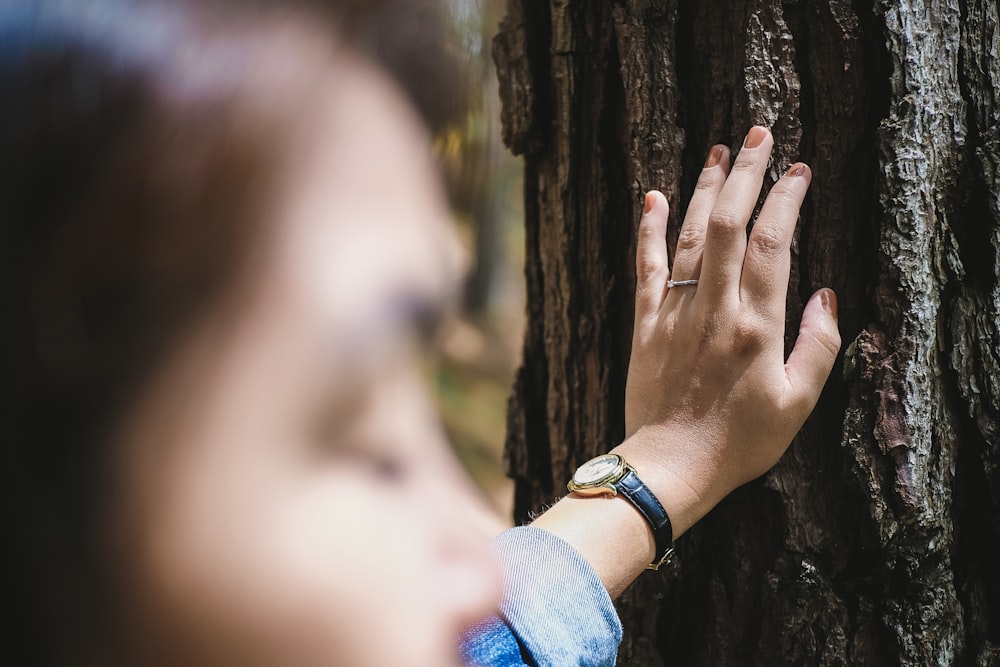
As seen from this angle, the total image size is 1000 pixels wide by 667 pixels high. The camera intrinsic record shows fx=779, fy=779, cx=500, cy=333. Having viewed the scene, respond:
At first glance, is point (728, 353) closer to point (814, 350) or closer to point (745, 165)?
point (814, 350)

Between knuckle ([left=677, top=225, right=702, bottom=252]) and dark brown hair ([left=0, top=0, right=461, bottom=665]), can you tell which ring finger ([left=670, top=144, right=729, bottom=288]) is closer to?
knuckle ([left=677, top=225, right=702, bottom=252])

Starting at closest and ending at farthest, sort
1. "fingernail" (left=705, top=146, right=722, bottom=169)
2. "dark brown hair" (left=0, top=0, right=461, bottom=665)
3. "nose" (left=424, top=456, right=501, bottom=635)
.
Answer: "dark brown hair" (left=0, top=0, right=461, bottom=665) → "nose" (left=424, top=456, right=501, bottom=635) → "fingernail" (left=705, top=146, right=722, bottom=169)

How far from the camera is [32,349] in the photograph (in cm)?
53

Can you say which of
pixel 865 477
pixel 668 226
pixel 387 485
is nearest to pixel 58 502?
pixel 387 485

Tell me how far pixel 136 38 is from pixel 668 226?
78 centimetres

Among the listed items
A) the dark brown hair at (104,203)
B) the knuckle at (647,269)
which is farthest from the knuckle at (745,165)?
the dark brown hair at (104,203)

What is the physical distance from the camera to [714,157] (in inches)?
42.9

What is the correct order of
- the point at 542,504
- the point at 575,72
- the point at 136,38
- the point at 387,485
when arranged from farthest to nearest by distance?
the point at 542,504 < the point at 575,72 < the point at 387,485 < the point at 136,38

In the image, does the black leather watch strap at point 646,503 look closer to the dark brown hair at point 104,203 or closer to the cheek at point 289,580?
the cheek at point 289,580

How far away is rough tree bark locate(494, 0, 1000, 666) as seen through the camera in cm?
104

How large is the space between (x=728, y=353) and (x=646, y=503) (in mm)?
215

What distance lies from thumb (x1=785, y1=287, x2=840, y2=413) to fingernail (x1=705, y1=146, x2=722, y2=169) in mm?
228

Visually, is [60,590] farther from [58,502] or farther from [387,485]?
[387,485]

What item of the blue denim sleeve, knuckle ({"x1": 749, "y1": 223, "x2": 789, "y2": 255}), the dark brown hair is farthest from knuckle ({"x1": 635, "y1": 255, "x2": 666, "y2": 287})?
the dark brown hair
